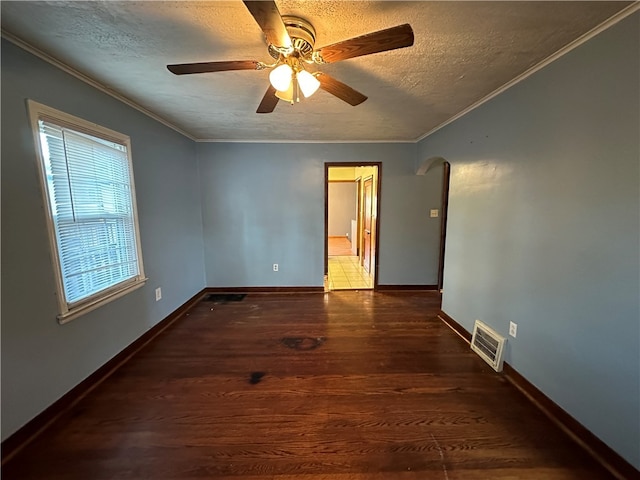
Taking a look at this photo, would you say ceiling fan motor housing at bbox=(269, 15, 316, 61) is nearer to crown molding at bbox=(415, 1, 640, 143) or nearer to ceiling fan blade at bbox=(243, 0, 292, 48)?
ceiling fan blade at bbox=(243, 0, 292, 48)

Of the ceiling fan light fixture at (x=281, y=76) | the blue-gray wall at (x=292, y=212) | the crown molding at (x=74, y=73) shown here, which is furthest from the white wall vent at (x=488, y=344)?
the crown molding at (x=74, y=73)

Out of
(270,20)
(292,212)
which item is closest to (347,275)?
A: (292,212)

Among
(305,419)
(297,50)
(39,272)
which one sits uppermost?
(297,50)

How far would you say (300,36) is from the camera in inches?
52.0

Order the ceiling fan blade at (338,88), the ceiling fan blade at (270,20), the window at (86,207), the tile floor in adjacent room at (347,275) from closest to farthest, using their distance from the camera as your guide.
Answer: the ceiling fan blade at (270,20) < the ceiling fan blade at (338,88) < the window at (86,207) < the tile floor in adjacent room at (347,275)

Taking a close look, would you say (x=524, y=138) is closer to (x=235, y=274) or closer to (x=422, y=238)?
(x=422, y=238)

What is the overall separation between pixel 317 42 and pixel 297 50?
0.23 metres

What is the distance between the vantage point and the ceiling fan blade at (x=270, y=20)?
0.93 metres

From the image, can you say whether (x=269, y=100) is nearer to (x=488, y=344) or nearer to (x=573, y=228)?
(x=573, y=228)

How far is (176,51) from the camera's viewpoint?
153cm

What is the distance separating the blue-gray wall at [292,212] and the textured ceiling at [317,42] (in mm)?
1313

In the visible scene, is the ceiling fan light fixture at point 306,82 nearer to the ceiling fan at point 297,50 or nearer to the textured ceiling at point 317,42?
the ceiling fan at point 297,50

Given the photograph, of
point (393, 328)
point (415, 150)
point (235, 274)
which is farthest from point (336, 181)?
point (393, 328)

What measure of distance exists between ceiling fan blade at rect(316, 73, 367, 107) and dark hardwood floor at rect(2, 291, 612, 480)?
209 centimetres
